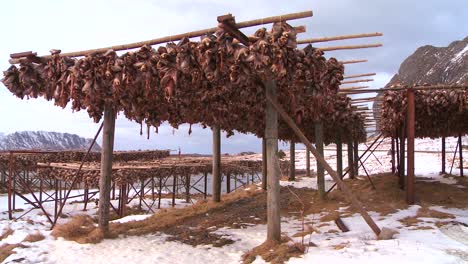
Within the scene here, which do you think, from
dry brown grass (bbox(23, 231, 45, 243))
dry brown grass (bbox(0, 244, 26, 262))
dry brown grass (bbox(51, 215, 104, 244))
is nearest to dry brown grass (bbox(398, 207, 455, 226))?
→ dry brown grass (bbox(51, 215, 104, 244))

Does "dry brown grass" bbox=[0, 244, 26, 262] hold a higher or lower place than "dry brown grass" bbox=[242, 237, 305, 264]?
lower

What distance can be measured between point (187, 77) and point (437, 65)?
8198cm

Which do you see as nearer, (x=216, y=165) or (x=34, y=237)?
(x=34, y=237)

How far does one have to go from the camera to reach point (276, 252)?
7066mm

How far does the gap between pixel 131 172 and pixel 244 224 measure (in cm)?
875

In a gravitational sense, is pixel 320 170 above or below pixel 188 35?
below

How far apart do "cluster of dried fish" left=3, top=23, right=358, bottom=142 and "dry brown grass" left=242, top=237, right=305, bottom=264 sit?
9.44 ft

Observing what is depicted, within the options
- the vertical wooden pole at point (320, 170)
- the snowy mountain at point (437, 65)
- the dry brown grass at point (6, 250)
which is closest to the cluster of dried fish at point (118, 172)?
the vertical wooden pole at point (320, 170)

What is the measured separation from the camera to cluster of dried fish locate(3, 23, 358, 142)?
711cm

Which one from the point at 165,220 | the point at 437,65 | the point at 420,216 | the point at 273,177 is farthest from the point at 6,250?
the point at 437,65

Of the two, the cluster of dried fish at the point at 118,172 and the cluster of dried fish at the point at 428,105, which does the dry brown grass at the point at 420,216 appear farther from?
the cluster of dried fish at the point at 118,172

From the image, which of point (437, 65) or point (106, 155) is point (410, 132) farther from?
point (437, 65)

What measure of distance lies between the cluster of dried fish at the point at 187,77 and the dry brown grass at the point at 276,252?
113 inches

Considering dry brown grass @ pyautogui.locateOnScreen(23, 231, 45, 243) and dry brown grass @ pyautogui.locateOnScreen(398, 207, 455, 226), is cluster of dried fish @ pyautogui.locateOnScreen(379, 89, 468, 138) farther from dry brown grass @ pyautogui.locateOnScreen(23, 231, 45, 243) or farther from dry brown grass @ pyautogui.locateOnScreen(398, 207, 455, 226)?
dry brown grass @ pyautogui.locateOnScreen(23, 231, 45, 243)
